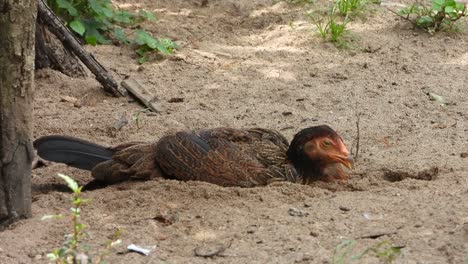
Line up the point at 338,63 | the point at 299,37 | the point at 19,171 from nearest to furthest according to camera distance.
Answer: the point at 19,171 → the point at 338,63 → the point at 299,37

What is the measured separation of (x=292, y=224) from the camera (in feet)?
14.5

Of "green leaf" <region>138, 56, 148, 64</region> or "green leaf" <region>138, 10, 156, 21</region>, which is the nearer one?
"green leaf" <region>138, 56, 148, 64</region>

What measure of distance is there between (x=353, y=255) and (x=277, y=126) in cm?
271

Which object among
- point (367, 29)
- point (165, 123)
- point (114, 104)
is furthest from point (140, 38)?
point (367, 29)

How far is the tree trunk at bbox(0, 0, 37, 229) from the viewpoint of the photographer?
4.29m

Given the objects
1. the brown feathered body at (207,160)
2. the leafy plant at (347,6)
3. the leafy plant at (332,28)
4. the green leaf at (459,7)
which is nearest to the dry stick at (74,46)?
the brown feathered body at (207,160)

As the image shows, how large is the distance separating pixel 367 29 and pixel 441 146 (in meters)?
2.83

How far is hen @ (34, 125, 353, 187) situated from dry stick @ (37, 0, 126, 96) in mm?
1315

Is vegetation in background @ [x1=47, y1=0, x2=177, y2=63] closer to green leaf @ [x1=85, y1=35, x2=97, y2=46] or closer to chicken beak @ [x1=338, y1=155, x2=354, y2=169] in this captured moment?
green leaf @ [x1=85, y1=35, x2=97, y2=46]

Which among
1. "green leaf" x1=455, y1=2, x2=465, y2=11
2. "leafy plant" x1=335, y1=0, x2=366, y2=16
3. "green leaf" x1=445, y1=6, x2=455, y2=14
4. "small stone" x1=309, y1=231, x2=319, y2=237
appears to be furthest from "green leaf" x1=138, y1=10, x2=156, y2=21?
"small stone" x1=309, y1=231, x2=319, y2=237

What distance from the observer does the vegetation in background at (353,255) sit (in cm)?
371

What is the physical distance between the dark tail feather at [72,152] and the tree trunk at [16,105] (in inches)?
30.8

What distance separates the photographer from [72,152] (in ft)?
17.8

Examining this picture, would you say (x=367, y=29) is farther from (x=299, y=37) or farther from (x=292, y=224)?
(x=292, y=224)
